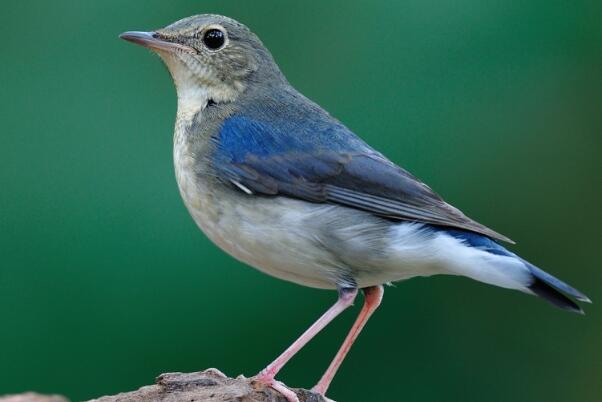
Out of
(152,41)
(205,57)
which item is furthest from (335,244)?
(152,41)

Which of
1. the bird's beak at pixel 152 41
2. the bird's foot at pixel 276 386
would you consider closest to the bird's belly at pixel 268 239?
the bird's foot at pixel 276 386

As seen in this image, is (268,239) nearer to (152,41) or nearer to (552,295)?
(152,41)

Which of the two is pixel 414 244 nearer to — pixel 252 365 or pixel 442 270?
pixel 442 270

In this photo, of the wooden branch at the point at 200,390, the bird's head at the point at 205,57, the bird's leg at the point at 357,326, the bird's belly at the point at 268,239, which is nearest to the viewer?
the wooden branch at the point at 200,390

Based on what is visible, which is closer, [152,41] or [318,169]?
[318,169]

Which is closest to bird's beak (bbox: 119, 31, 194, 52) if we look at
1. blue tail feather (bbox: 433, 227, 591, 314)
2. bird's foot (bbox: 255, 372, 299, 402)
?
blue tail feather (bbox: 433, 227, 591, 314)

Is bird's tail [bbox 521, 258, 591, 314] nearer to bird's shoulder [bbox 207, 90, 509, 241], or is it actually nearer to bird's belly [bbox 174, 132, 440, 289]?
bird's shoulder [bbox 207, 90, 509, 241]

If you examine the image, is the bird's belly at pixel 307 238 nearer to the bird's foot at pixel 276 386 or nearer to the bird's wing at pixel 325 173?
the bird's wing at pixel 325 173

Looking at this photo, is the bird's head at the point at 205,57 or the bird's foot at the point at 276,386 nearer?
the bird's foot at the point at 276,386

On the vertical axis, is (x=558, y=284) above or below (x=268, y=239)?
above
